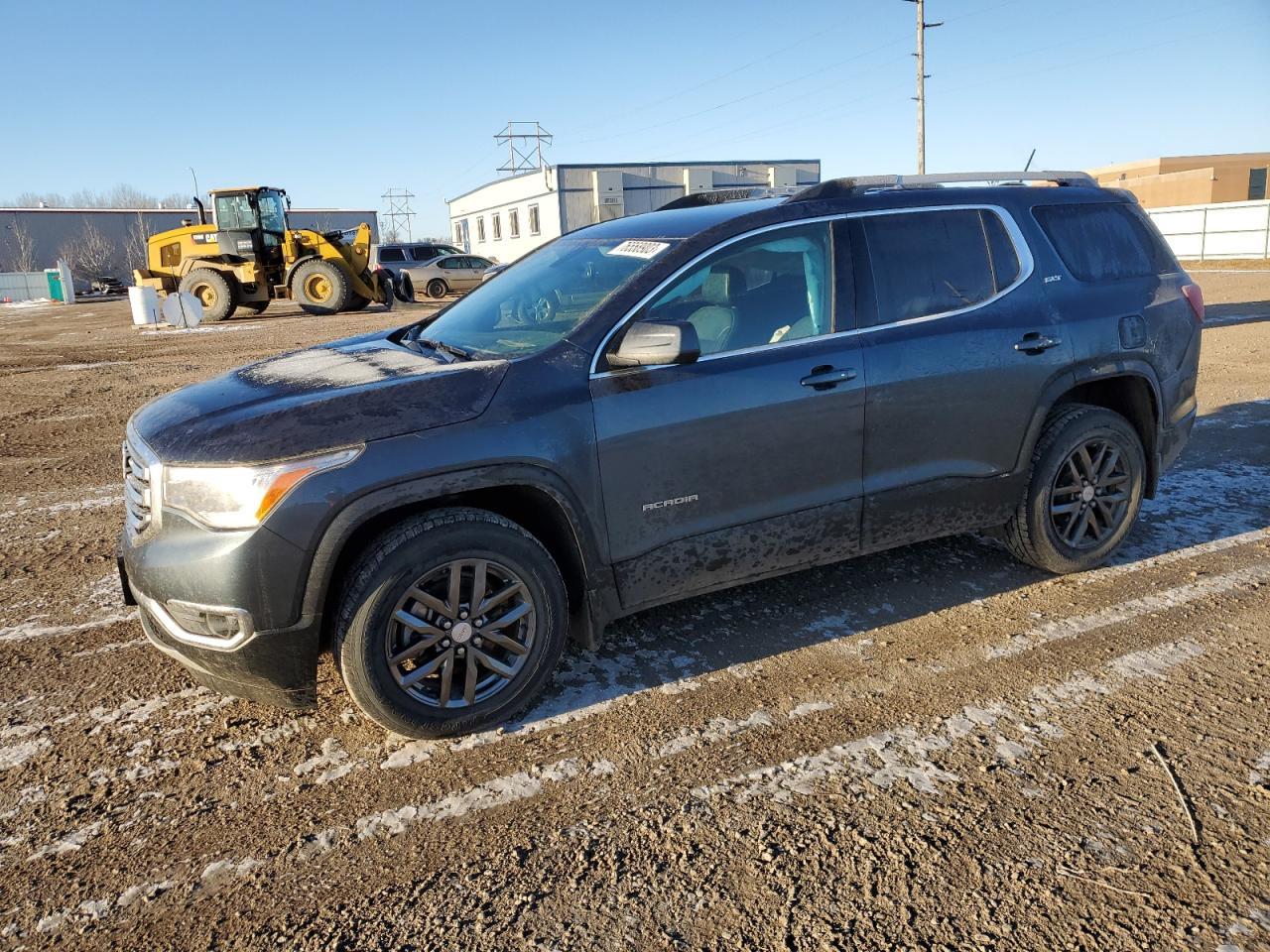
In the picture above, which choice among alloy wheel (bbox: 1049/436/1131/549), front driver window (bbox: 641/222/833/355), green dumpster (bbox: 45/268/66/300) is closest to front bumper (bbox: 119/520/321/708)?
front driver window (bbox: 641/222/833/355)

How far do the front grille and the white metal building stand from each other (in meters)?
44.1

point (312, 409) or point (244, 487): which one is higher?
point (312, 409)

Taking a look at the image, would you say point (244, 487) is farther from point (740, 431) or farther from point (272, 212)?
point (272, 212)

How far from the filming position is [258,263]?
74.1 feet

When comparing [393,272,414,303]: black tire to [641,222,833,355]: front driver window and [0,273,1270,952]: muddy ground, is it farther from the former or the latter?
[641,222,833,355]: front driver window

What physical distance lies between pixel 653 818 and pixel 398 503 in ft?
4.10

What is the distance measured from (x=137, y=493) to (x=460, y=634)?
1.24m

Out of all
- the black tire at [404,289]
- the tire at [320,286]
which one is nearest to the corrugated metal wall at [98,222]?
the black tire at [404,289]

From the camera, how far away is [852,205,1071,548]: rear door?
372 centimetres

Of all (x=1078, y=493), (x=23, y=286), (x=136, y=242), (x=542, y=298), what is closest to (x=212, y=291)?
(x=542, y=298)

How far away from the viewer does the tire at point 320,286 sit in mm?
22375

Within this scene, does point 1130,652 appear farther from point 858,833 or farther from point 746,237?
point 746,237

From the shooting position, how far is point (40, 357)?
1589cm

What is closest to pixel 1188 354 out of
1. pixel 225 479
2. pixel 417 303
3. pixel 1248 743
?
pixel 1248 743
